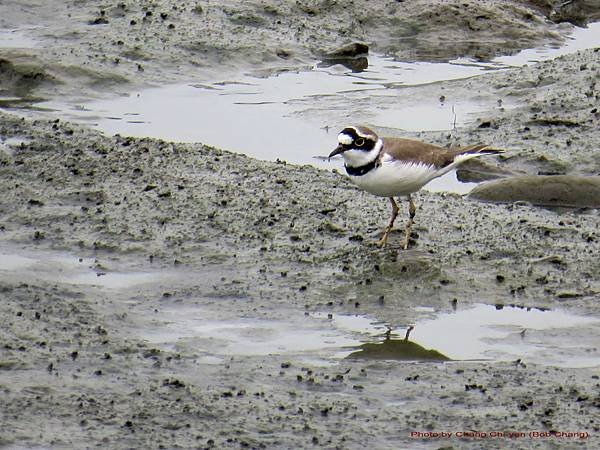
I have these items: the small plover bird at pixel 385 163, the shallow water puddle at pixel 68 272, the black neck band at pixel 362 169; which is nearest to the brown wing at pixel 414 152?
the small plover bird at pixel 385 163

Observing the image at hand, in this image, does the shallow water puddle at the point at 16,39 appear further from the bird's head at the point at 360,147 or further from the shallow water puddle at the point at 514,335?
the shallow water puddle at the point at 514,335

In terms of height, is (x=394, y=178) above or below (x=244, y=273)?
above

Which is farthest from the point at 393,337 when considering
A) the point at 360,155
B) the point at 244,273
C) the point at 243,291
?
the point at 360,155

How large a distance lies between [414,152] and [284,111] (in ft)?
10.9

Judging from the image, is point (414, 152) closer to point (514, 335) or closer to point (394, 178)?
point (394, 178)

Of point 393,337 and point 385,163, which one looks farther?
point 385,163

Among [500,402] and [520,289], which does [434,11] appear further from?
[500,402]

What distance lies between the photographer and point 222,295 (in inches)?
309

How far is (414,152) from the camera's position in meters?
8.60

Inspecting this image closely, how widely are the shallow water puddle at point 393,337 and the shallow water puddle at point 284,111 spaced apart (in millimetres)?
2714

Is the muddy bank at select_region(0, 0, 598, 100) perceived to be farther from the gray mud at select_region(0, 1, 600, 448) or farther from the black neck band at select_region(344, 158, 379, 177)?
the black neck band at select_region(344, 158, 379, 177)

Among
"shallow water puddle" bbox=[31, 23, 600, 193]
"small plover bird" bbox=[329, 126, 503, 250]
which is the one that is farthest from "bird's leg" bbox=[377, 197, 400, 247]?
"shallow water puddle" bbox=[31, 23, 600, 193]

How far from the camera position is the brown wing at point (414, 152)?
28.0ft

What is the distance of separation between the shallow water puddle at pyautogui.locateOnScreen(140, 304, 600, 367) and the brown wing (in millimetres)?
1309
